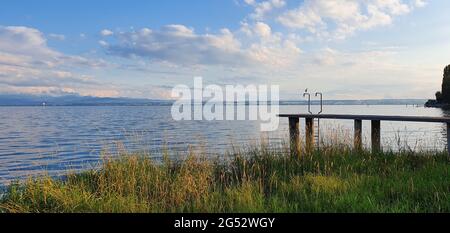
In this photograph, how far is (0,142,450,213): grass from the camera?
5730mm

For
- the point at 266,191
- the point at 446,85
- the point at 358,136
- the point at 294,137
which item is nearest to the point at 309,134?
the point at 294,137

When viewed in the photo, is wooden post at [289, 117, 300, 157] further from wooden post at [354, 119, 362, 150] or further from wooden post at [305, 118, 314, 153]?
wooden post at [354, 119, 362, 150]

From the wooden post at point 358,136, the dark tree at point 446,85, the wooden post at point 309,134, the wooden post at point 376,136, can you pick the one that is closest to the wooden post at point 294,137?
the wooden post at point 309,134

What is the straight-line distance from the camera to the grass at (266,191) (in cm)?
573

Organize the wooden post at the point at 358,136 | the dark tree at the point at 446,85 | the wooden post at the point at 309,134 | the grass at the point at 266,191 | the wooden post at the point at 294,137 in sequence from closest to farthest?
1. the grass at the point at 266,191
2. the wooden post at the point at 358,136
3. the wooden post at the point at 294,137
4. the wooden post at the point at 309,134
5. the dark tree at the point at 446,85

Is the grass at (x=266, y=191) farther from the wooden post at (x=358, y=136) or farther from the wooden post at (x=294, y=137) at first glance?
the wooden post at (x=294, y=137)

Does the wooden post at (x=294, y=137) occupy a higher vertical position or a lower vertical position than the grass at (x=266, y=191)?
higher

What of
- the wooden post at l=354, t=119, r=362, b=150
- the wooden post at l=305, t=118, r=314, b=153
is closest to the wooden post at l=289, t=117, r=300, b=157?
the wooden post at l=305, t=118, r=314, b=153

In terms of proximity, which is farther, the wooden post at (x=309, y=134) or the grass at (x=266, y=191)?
the wooden post at (x=309, y=134)
